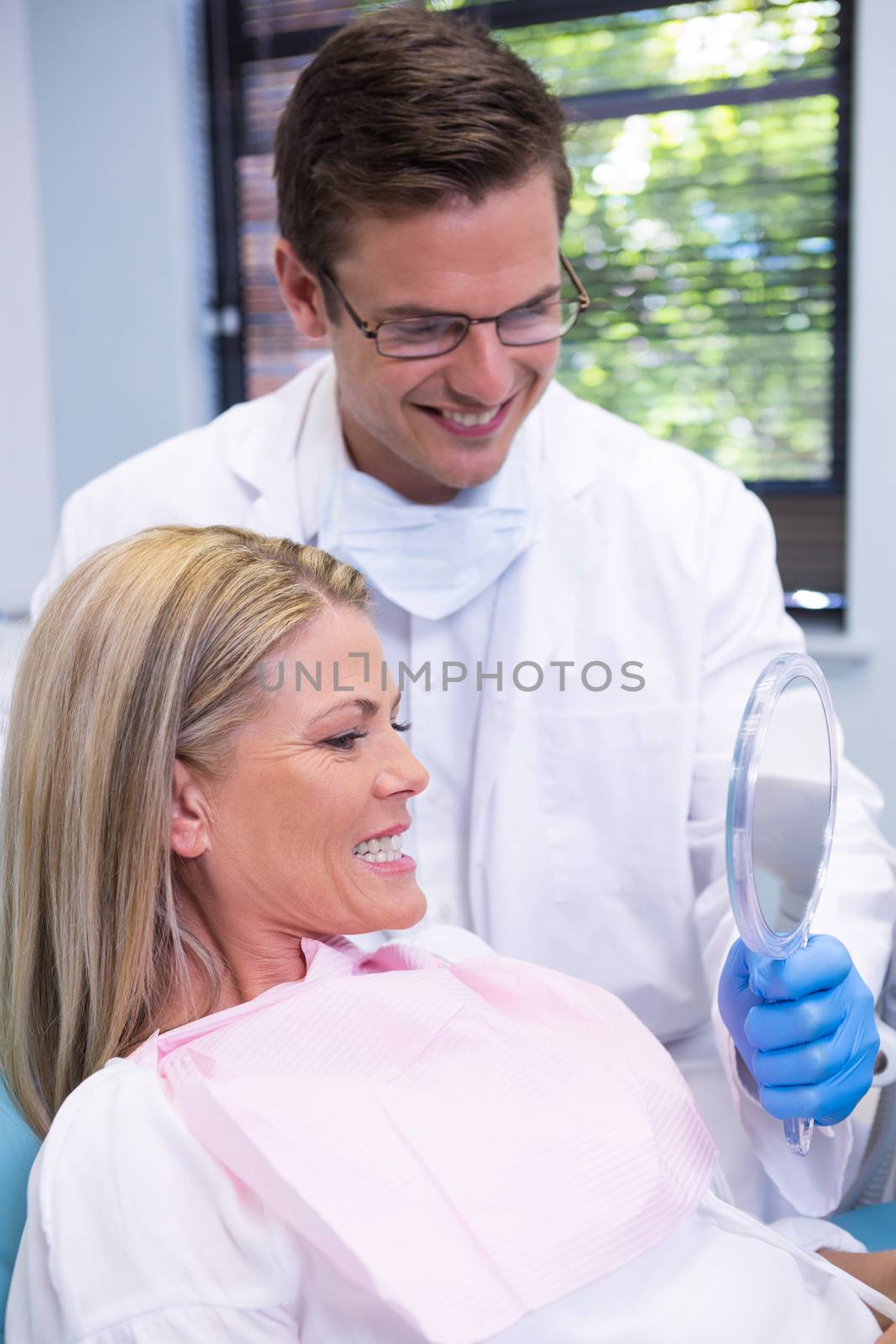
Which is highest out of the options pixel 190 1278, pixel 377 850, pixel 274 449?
pixel 274 449

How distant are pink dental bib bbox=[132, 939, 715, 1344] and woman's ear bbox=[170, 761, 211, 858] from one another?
6.3 inches

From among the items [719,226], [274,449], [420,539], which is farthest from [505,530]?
[719,226]

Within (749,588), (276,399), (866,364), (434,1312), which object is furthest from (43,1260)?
(866,364)

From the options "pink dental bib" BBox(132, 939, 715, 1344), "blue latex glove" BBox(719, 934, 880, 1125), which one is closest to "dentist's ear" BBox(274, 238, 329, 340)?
"pink dental bib" BBox(132, 939, 715, 1344)

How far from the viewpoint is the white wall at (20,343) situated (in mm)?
3234

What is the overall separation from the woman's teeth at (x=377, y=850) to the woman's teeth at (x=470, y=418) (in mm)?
618

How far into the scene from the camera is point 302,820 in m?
1.18

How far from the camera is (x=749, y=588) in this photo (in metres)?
1.75

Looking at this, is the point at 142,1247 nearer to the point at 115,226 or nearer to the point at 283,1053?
the point at 283,1053

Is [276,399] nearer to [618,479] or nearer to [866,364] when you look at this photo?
[618,479]

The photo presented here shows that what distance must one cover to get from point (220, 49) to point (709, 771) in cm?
269

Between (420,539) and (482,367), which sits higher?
(482,367)

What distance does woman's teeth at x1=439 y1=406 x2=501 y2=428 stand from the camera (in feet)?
5.24

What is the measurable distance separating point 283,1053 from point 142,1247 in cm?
20
